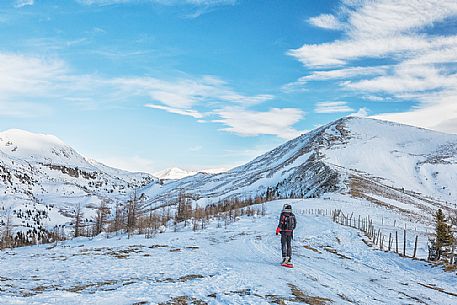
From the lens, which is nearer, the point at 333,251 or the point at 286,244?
the point at 286,244

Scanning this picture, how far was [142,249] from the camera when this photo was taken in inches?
1001

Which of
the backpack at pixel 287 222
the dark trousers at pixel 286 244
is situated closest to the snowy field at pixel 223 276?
the dark trousers at pixel 286 244

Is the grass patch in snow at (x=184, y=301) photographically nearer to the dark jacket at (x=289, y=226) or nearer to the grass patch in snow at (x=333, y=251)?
the dark jacket at (x=289, y=226)

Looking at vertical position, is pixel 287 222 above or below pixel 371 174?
below

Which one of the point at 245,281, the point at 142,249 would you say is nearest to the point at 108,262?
the point at 142,249

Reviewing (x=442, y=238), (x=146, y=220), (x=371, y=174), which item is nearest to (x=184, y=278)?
(x=442, y=238)

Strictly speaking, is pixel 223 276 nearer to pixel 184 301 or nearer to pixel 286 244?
pixel 184 301

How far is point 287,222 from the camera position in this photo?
781 inches

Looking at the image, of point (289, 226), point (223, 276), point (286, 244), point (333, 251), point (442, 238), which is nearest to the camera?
point (223, 276)

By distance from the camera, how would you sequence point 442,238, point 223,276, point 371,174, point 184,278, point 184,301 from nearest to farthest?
point 184,301, point 184,278, point 223,276, point 442,238, point 371,174

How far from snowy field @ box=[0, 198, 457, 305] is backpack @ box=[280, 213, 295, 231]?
180 centimetres

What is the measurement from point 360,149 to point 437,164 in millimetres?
32122

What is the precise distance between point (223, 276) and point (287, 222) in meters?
5.23

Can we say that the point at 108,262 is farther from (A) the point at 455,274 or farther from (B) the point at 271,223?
(B) the point at 271,223
